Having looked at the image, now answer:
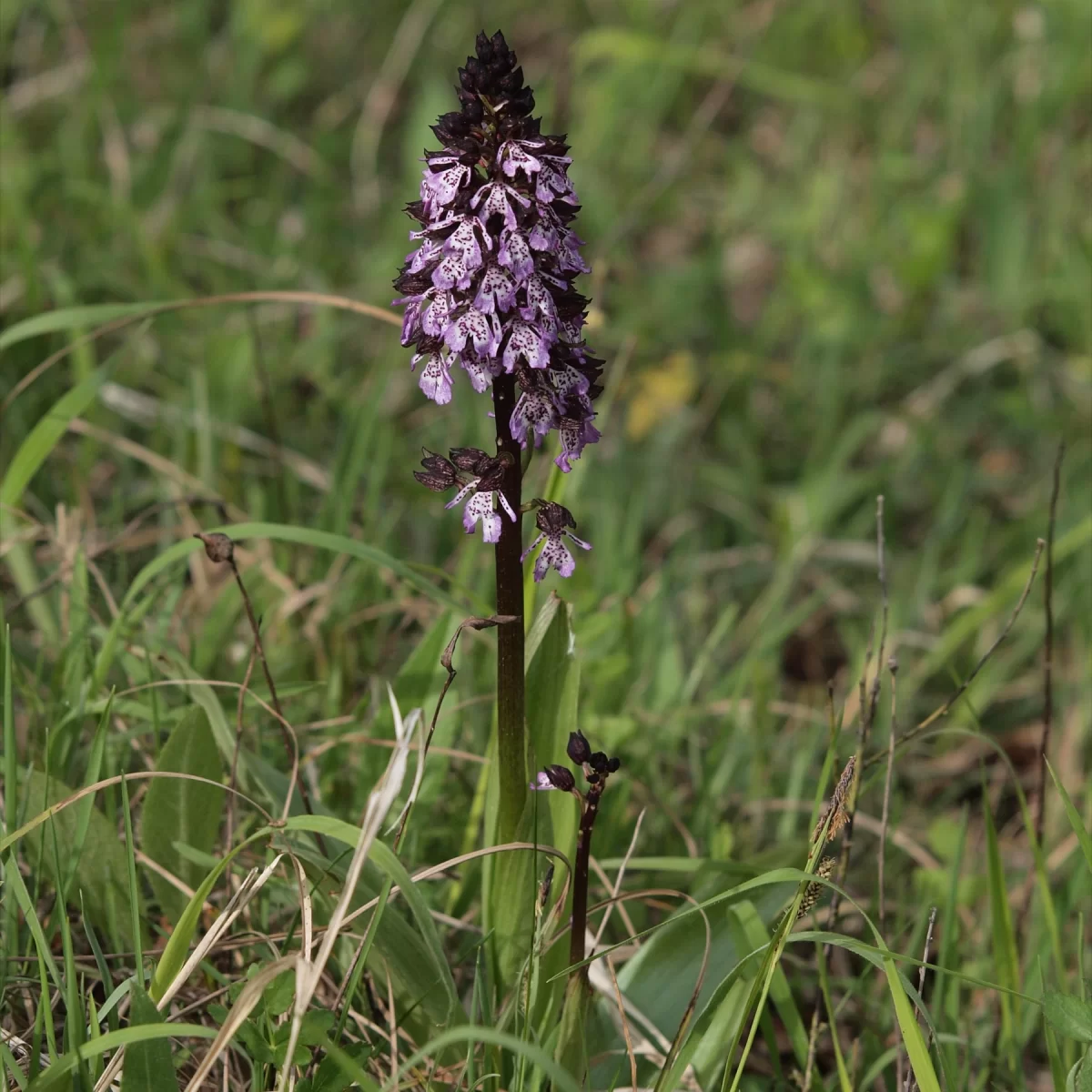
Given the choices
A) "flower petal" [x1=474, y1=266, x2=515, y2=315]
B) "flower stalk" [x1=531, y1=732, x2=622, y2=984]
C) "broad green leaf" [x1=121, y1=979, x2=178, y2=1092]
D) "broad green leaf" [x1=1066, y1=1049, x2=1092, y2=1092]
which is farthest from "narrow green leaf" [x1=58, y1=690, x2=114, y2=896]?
"broad green leaf" [x1=1066, y1=1049, x2=1092, y2=1092]

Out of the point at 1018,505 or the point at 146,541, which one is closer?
the point at 146,541

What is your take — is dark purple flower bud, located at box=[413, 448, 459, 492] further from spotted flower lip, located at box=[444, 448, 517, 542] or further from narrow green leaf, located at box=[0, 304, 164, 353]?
narrow green leaf, located at box=[0, 304, 164, 353]

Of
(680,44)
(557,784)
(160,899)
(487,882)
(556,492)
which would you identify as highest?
(680,44)

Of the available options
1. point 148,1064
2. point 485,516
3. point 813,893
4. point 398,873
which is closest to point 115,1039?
point 148,1064

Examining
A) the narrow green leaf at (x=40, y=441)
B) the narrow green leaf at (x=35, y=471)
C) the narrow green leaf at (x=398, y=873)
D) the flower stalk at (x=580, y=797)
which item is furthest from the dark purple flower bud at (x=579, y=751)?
the narrow green leaf at (x=40, y=441)

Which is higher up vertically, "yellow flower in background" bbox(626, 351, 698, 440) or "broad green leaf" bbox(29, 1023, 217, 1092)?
"yellow flower in background" bbox(626, 351, 698, 440)

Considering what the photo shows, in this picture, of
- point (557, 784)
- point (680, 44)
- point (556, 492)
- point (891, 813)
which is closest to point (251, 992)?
point (557, 784)

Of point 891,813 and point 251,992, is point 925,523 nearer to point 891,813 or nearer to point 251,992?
point 891,813
